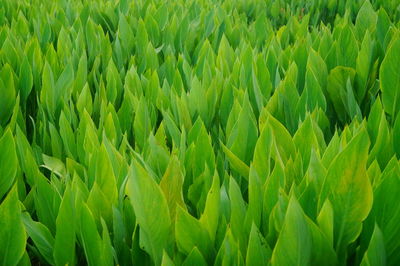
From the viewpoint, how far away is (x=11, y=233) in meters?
1.32

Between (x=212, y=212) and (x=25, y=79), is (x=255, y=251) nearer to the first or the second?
(x=212, y=212)

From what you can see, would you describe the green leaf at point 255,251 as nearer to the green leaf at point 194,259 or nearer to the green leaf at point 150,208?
the green leaf at point 194,259

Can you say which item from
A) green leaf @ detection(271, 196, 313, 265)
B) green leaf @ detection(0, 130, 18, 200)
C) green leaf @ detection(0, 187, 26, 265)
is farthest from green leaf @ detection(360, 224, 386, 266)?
green leaf @ detection(0, 130, 18, 200)

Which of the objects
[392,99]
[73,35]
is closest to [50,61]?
[73,35]

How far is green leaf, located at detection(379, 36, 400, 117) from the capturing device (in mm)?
2123

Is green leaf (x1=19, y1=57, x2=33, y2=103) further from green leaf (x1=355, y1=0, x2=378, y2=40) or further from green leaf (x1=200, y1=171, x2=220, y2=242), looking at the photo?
green leaf (x1=355, y1=0, x2=378, y2=40)

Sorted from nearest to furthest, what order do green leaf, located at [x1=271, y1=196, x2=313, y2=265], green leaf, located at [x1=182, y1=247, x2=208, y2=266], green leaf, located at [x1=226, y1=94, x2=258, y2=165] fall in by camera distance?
1. green leaf, located at [x1=271, y1=196, x2=313, y2=265]
2. green leaf, located at [x1=182, y1=247, x2=208, y2=266]
3. green leaf, located at [x1=226, y1=94, x2=258, y2=165]

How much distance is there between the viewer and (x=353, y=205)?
1.26 m

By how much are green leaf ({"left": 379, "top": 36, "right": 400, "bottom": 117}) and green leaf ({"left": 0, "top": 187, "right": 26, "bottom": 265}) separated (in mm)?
1443

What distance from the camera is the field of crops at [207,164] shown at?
1.28m

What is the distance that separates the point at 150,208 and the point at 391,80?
1241mm

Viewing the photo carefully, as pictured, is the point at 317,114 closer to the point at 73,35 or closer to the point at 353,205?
the point at 353,205

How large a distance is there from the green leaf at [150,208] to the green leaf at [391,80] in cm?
117

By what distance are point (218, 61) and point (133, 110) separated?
2.13 feet
